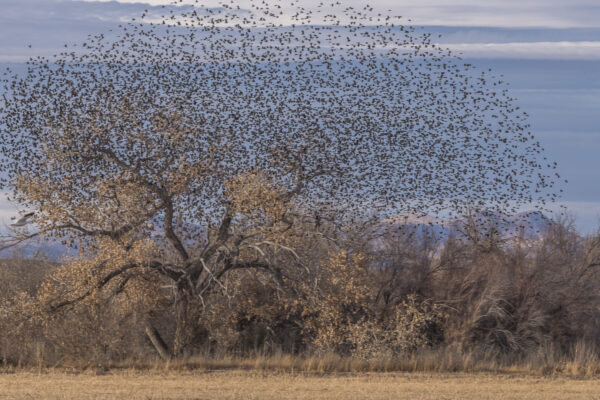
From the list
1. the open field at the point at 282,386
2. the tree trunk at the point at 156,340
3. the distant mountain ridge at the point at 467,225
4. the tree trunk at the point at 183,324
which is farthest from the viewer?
the distant mountain ridge at the point at 467,225

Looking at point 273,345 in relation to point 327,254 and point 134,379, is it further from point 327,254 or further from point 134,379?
point 134,379

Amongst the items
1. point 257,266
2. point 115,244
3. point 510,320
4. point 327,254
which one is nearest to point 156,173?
point 115,244

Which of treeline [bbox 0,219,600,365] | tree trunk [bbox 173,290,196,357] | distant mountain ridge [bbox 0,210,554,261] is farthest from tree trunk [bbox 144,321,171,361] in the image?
distant mountain ridge [bbox 0,210,554,261]

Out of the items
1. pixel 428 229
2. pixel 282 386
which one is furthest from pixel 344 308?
pixel 428 229

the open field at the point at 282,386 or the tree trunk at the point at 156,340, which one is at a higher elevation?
the tree trunk at the point at 156,340

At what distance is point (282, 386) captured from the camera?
16.7 m

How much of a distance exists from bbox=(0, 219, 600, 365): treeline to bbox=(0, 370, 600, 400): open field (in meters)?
1.66

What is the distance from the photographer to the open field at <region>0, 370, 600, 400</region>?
51.0 ft

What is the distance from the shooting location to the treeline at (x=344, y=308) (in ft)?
65.6

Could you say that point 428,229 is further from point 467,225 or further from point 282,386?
point 282,386

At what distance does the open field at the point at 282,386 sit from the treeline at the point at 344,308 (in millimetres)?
1660

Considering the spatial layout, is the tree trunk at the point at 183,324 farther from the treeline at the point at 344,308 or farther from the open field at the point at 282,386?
the open field at the point at 282,386

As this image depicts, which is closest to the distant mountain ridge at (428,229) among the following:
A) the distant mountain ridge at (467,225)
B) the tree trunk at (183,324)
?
the distant mountain ridge at (467,225)

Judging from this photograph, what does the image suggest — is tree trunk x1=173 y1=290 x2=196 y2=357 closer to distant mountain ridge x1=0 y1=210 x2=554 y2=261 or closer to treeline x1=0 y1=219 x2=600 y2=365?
treeline x1=0 y1=219 x2=600 y2=365
